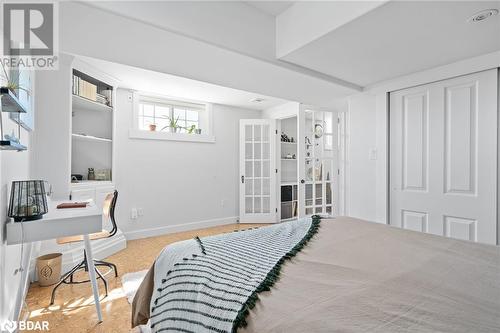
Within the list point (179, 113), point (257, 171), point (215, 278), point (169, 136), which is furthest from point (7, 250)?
point (257, 171)

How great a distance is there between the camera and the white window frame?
3.88 m

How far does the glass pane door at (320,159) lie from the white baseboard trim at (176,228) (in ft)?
5.65

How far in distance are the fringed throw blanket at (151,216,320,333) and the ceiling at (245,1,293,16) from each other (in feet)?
5.95

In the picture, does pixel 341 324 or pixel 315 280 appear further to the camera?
pixel 315 280

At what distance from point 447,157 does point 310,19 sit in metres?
1.75

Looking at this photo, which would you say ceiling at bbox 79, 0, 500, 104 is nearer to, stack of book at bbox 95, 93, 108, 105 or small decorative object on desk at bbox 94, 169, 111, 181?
stack of book at bbox 95, 93, 108, 105

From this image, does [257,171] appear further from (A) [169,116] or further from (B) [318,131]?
(A) [169,116]

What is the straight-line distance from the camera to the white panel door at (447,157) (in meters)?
2.04

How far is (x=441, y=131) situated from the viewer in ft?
7.55

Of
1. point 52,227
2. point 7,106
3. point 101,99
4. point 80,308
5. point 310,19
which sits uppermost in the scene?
point 310,19

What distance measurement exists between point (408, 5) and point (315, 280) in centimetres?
160

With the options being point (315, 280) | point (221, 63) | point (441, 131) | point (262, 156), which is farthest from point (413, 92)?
point (262, 156)

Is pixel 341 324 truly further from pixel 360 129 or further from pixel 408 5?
pixel 360 129

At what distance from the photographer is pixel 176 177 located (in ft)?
14.1
